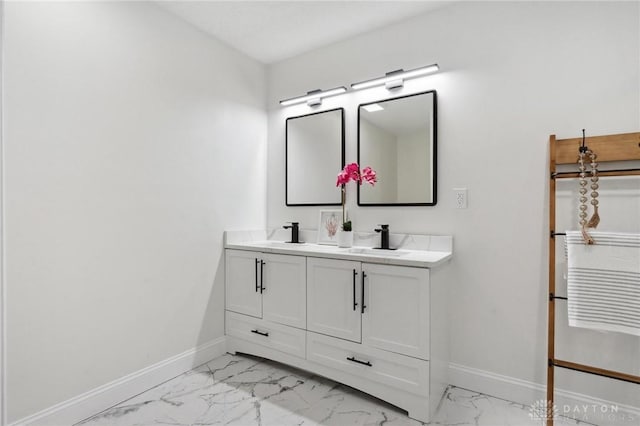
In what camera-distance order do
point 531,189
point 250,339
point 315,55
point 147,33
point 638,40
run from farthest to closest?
point 315,55 → point 250,339 → point 147,33 → point 531,189 → point 638,40

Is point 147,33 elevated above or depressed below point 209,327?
above

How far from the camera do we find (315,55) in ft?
8.97

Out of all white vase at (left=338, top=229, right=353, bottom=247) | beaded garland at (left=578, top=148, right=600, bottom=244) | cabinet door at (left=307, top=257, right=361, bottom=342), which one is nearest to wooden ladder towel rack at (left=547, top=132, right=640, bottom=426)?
beaded garland at (left=578, top=148, right=600, bottom=244)

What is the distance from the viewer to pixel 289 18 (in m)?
2.29

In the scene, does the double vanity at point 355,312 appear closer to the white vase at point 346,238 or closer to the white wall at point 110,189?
the white vase at point 346,238

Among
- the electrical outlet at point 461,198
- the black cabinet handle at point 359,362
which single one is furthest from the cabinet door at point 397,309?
the electrical outlet at point 461,198

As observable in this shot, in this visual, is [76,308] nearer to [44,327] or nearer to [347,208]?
[44,327]

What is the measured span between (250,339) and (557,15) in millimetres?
2788

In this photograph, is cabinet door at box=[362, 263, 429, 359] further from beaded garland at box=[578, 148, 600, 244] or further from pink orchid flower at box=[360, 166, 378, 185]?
beaded garland at box=[578, 148, 600, 244]

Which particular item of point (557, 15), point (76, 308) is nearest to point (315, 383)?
point (76, 308)

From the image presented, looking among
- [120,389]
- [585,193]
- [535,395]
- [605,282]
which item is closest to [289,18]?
[585,193]

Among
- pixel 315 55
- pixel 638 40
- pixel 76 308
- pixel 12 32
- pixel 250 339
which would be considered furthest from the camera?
pixel 315 55

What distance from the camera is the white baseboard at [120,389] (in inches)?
65.0

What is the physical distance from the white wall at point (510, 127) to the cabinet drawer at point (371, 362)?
51cm
